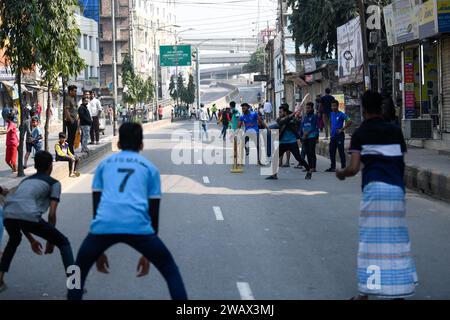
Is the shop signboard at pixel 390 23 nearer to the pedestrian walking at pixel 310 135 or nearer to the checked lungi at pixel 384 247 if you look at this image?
the pedestrian walking at pixel 310 135

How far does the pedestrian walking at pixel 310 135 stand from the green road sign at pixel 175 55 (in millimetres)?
58527

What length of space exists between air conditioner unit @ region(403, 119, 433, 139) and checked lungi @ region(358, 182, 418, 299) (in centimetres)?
2010

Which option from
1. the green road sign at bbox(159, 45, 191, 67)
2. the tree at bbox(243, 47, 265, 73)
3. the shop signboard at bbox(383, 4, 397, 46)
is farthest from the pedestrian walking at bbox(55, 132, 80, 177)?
the tree at bbox(243, 47, 265, 73)

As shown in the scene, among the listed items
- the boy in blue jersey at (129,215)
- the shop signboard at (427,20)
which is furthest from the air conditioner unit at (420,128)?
the boy in blue jersey at (129,215)

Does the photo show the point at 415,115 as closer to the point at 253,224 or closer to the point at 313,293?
the point at 253,224

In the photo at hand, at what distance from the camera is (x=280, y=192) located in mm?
16062

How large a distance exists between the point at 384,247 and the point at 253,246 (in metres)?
3.46

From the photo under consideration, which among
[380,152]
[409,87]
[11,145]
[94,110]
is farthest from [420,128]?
[380,152]

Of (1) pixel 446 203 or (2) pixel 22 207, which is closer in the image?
(2) pixel 22 207

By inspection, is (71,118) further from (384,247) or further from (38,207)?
(384,247)

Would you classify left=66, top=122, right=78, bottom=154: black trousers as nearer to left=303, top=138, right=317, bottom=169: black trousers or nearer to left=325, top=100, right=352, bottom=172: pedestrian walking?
left=303, top=138, right=317, bottom=169: black trousers

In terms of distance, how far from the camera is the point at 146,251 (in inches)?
229

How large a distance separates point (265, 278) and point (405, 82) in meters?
22.6
